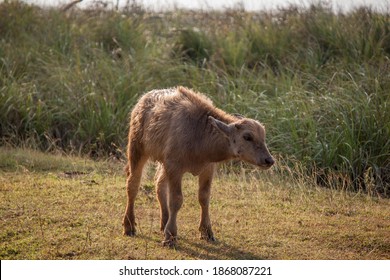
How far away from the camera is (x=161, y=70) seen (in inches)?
516

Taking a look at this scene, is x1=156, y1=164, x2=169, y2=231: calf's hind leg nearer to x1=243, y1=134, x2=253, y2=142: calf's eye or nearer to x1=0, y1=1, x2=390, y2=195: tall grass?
x1=243, y1=134, x2=253, y2=142: calf's eye

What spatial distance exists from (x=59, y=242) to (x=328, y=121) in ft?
17.0

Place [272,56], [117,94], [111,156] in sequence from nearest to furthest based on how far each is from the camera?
1. [111,156]
2. [117,94]
3. [272,56]

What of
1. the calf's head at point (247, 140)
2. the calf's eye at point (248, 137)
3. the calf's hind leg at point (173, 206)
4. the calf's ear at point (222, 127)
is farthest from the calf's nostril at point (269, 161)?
the calf's hind leg at point (173, 206)

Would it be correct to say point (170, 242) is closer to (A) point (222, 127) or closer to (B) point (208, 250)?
(B) point (208, 250)

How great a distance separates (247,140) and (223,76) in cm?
626

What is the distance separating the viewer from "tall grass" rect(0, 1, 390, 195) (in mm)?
10406

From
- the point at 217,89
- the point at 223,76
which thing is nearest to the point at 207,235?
the point at 217,89

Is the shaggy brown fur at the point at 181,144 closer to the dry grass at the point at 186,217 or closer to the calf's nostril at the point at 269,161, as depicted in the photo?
the calf's nostril at the point at 269,161

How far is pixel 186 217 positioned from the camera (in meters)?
8.27

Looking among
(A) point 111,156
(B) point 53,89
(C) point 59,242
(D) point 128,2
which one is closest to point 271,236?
(C) point 59,242

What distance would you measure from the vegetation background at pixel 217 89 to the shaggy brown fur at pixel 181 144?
0.53 m

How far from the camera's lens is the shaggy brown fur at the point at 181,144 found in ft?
22.4

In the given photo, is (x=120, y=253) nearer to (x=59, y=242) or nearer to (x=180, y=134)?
(x=59, y=242)
